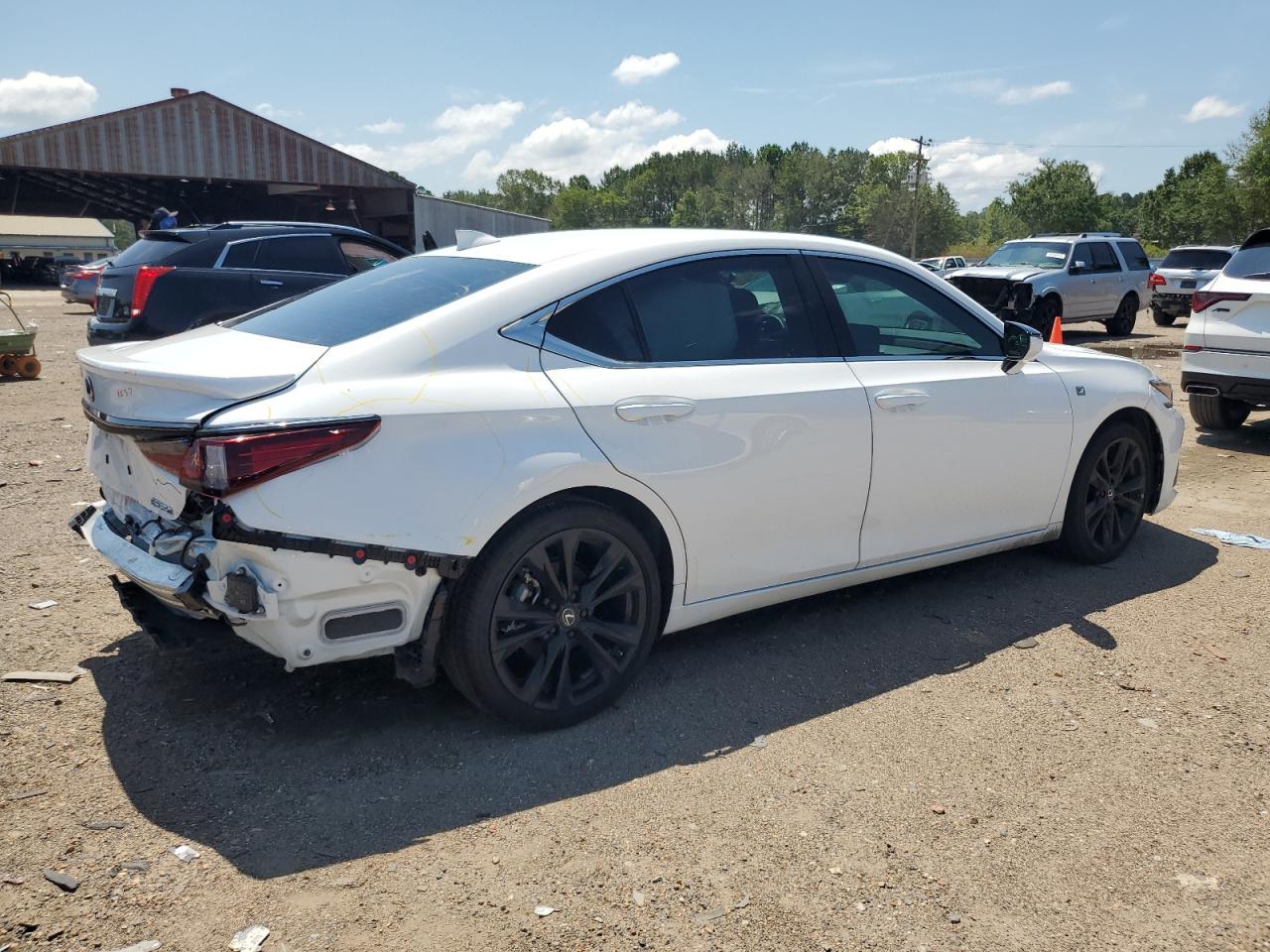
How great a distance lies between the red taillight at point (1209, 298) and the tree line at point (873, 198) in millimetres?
25057

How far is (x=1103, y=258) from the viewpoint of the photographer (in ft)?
59.3

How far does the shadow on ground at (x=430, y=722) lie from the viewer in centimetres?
296

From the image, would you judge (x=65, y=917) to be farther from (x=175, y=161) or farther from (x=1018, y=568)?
(x=175, y=161)

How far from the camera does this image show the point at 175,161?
Result: 26.7 meters

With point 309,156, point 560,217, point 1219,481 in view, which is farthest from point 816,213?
point 1219,481

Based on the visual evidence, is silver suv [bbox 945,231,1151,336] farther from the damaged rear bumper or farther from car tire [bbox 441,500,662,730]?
the damaged rear bumper

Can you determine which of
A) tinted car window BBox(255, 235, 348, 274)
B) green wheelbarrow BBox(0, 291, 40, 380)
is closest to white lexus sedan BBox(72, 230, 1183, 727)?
tinted car window BBox(255, 235, 348, 274)

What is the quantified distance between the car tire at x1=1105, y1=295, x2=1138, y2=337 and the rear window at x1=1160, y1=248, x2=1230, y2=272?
2.57m

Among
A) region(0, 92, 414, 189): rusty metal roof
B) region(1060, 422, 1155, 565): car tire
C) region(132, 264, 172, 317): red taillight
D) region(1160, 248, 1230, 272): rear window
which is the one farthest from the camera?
region(0, 92, 414, 189): rusty metal roof

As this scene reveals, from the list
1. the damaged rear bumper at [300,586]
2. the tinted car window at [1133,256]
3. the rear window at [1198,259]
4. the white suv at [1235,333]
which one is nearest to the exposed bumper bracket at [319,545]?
the damaged rear bumper at [300,586]

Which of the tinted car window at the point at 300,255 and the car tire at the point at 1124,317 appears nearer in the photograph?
the tinted car window at the point at 300,255

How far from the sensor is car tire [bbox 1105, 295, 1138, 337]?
18.8m

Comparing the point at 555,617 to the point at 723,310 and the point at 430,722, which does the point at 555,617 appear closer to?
the point at 430,722

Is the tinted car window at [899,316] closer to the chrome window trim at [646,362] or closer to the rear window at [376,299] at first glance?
the chrome window trim at [646,362]
